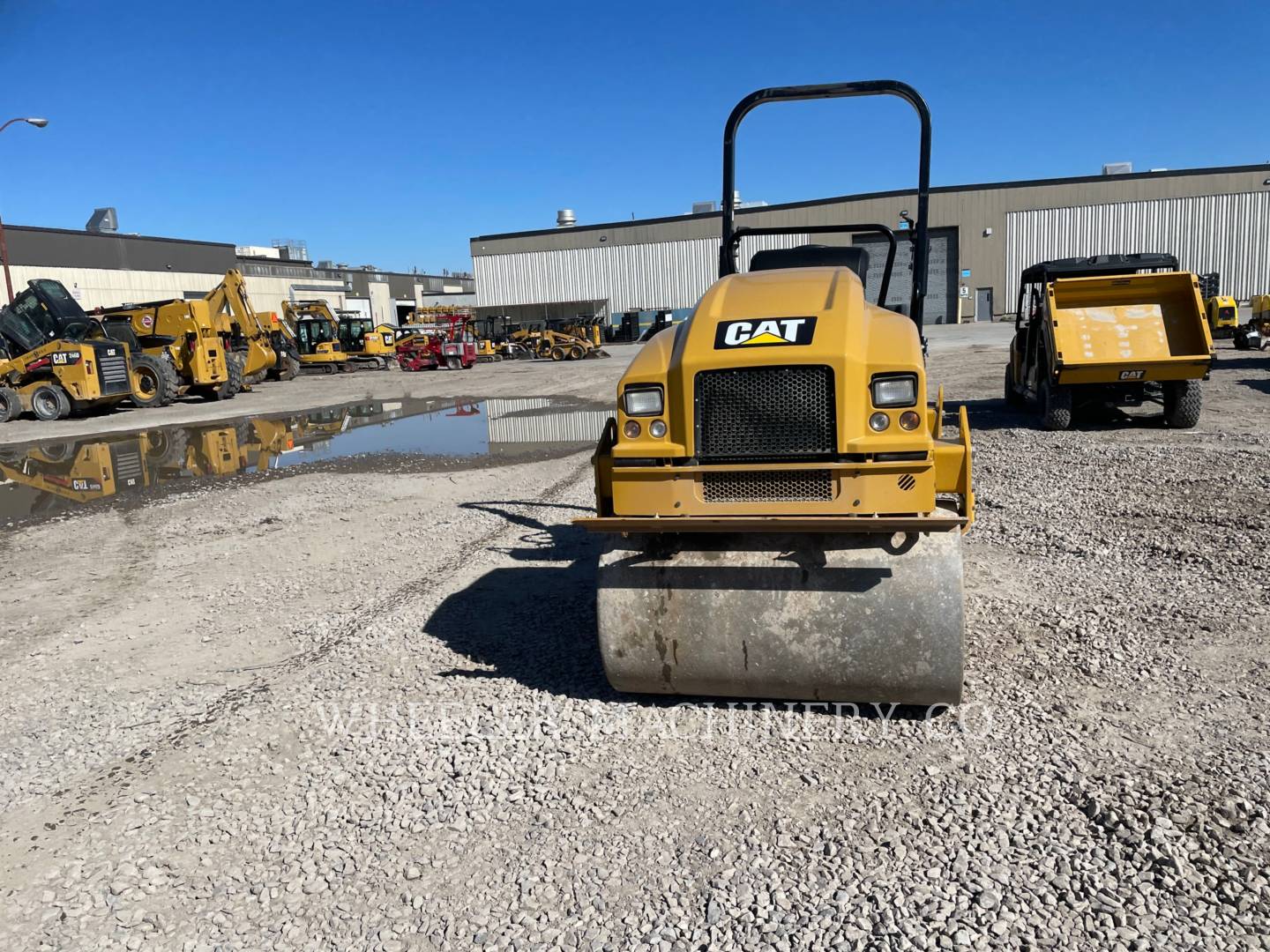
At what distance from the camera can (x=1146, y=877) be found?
8.72 feet

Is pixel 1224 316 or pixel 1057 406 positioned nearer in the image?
pixel 1057 406

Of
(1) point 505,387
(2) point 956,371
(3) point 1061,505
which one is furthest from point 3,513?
(2) point 956,371

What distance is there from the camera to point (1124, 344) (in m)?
10.4

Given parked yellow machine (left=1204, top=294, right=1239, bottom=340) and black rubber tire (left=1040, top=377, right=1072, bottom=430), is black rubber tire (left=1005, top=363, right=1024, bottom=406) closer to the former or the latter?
black rubber tire (left=1040, top=377, right=1072, bottom=430)

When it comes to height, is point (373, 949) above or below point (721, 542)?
below

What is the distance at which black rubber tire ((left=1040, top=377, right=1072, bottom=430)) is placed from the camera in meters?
10.8

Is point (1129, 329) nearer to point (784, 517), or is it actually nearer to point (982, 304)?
point (784, 517)

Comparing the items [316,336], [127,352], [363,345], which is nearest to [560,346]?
[363,345]

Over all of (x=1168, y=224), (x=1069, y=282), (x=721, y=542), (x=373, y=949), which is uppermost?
(x=1168, y=224)

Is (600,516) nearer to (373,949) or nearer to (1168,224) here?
(373,949)

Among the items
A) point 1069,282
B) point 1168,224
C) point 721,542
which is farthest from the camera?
point 1168,224

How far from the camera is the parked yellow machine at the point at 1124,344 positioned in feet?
33.4

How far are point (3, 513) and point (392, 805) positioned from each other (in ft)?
26.6

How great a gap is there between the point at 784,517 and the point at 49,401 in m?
20.2
